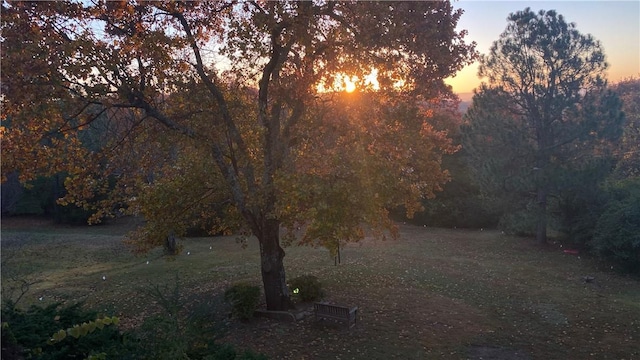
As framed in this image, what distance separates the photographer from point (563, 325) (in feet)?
37.8

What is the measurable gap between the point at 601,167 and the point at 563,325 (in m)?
11.2

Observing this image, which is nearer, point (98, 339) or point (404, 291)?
point (98, 339)

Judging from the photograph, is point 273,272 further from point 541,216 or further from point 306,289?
point 541,216

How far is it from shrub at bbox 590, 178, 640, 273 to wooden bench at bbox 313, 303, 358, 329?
12687 millimetres

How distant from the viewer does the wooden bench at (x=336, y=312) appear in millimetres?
10750

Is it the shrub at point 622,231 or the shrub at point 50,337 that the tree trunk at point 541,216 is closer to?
the shrub at point 622,231

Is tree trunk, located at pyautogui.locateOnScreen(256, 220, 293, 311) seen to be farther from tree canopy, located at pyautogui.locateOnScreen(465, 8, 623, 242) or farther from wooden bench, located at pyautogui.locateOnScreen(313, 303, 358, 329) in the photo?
tree canopy, located at pyautogui.locateOnScreen(465, 8, 623, 242)

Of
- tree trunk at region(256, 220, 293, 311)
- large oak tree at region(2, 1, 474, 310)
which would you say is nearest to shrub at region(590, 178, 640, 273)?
large oak tree at region(2, 1, 474, 310)

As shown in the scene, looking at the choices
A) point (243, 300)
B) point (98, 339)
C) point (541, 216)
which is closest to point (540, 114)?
point (541, 216)

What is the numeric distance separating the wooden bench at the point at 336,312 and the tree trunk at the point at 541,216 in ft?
46.1

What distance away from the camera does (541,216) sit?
22.0 metres

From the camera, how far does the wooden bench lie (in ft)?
35.3

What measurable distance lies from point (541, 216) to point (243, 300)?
52.5ft

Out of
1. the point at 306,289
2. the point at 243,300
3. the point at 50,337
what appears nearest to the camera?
the point at 50,337
